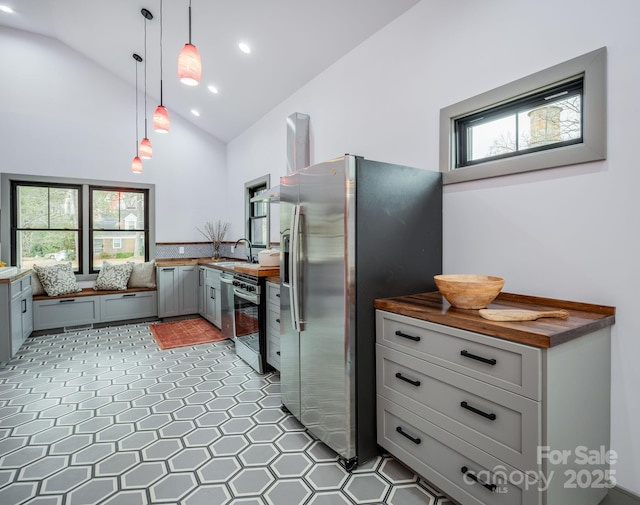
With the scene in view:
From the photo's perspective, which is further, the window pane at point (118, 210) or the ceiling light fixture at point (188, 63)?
the window pane at point (118, 210)

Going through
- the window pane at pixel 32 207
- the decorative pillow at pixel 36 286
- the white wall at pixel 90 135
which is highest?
the white wall at pixel 90 135

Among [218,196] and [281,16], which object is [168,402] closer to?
[281,16]

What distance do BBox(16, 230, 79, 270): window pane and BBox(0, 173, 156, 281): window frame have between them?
0.09 m

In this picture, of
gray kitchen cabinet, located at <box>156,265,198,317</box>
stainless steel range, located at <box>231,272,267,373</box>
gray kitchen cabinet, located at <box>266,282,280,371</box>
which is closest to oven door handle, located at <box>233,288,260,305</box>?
stainless steel range, located at <box>231,272,267,373</box>

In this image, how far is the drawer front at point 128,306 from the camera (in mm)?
4996

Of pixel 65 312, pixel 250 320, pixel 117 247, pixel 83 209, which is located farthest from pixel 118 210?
pixel 250 320

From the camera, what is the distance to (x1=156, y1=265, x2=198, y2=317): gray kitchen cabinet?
17.6 ft

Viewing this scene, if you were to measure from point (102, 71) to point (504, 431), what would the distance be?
6727mm

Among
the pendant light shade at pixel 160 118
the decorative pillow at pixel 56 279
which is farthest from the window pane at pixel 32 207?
the pendant light shade at pixel 160 118

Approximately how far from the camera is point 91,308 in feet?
16.0

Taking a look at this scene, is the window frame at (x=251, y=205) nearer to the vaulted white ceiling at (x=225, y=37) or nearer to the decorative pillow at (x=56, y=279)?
the vaulted white ceiling at (x=225, y=37)

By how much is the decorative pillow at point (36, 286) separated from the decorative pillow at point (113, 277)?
2.07ft

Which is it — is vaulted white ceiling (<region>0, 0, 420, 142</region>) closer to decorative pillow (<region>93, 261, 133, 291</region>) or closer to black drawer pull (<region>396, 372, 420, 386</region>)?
black drawer pull (<region>396, 372, 420, 386</region>)

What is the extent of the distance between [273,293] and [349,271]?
1.40 meters
